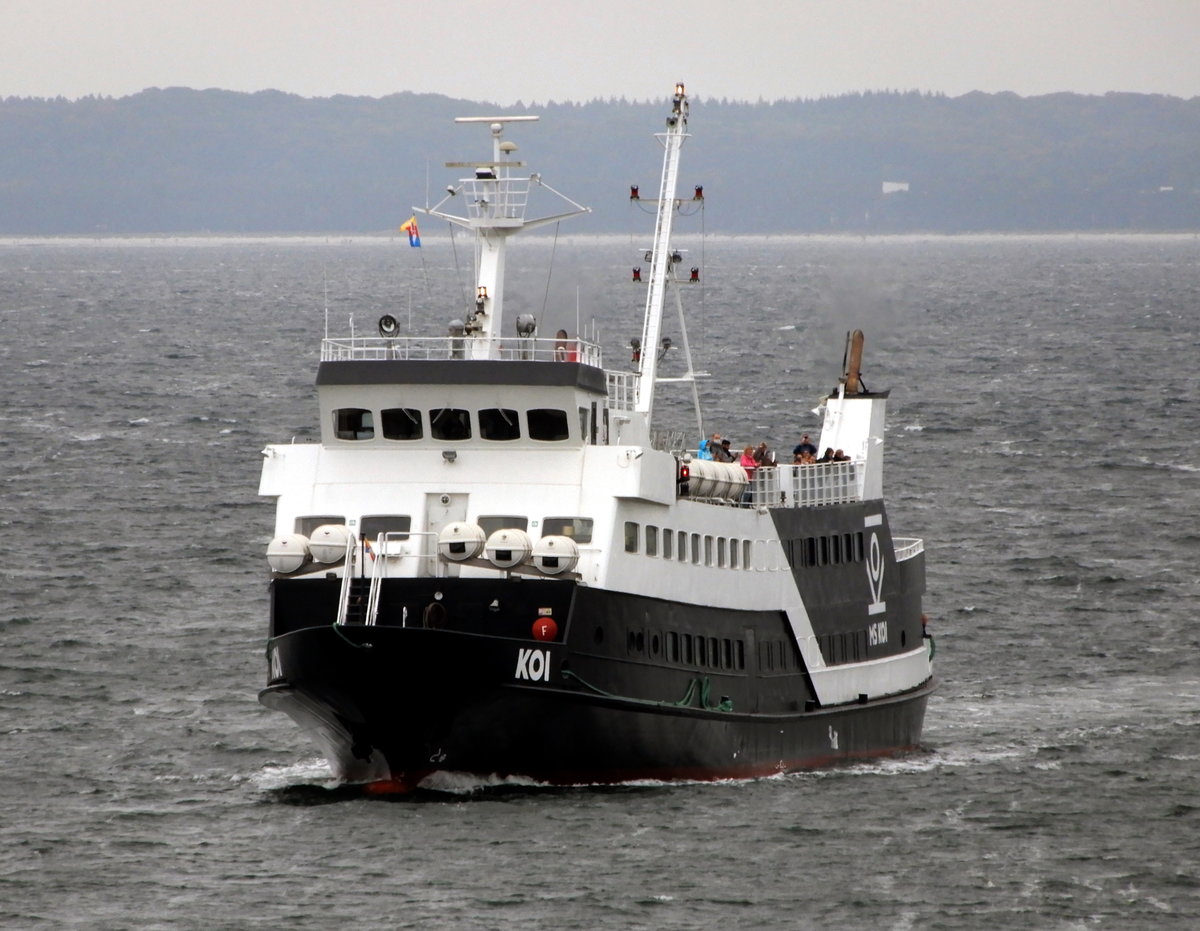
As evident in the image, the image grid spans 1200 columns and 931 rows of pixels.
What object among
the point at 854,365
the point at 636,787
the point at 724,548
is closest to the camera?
the point at 636,787

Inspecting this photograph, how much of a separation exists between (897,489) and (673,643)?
38.8 metres

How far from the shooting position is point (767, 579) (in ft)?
132

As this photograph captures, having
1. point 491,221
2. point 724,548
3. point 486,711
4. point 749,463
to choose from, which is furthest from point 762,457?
point 486,711

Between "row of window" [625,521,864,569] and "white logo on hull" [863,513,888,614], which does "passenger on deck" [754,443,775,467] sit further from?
"white logo on hull" [863,513,888,614]

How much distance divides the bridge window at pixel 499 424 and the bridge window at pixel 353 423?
195 cm

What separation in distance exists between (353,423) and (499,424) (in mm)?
2557

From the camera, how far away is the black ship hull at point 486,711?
115ft

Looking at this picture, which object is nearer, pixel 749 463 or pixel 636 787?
pixel 636 787

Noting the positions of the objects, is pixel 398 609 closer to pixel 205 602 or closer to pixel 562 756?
pixel 562 756

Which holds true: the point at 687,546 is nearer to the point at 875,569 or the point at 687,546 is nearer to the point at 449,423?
the point at 449,423

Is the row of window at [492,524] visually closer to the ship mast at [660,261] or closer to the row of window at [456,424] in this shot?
the row of window at [456,424]

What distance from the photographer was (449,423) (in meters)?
37.5

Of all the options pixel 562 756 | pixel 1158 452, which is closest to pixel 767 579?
pixel 562 756

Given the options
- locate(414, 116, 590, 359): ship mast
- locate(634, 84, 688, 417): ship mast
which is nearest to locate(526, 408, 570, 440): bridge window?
locate(414, 116, 590, 359): ship mast
